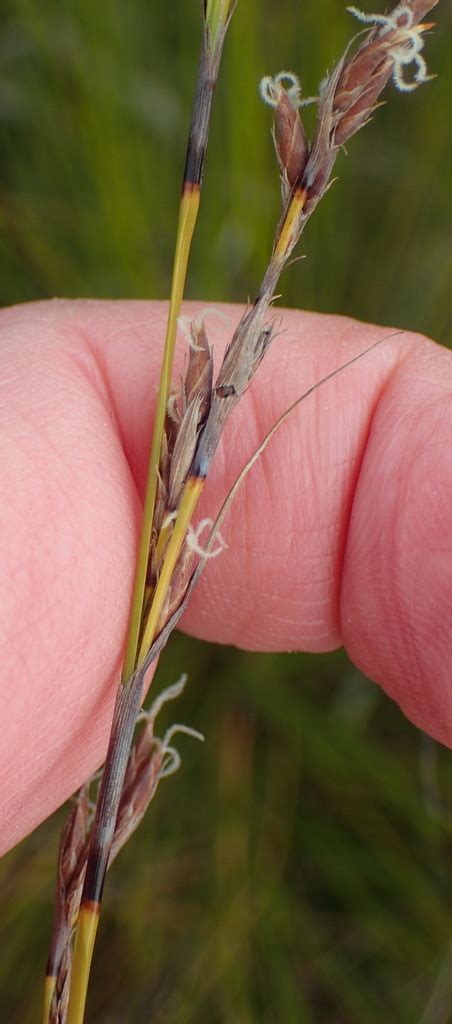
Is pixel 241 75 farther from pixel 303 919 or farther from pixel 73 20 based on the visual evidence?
pixel 303 919

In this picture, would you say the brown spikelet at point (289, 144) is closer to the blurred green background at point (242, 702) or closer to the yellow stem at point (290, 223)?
the yellow stem at point (290, 223)

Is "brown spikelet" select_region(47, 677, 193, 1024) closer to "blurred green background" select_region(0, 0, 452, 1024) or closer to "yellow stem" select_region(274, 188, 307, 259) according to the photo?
"yellow stem" select_region(274, 188, 307, 259)

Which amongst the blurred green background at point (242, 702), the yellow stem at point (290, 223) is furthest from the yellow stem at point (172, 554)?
the blurred green background at point (242, 702)

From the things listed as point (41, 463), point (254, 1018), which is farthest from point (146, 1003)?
point (41, 463)

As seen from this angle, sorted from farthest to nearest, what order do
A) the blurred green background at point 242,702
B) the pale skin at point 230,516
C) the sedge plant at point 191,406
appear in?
1. the blurred green background at point 242,702
2. the pale skin at point 230,516
3. the sedge plant at point 191,406

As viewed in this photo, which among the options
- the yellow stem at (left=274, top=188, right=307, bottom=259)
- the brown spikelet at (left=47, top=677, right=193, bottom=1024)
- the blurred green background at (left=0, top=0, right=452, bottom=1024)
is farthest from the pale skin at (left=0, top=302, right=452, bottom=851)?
the blurred green background at (left=0, top=0, right=452, bottom=1024)
